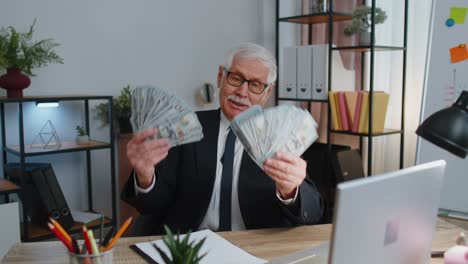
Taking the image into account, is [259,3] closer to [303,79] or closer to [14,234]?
[303,79]

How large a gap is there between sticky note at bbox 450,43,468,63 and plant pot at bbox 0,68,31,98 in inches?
87.9

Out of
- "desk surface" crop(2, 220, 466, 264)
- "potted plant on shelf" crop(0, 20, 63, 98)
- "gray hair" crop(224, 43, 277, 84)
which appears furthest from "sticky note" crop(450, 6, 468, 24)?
"potted plant on shelf" crop(0, 20, 63, 98)

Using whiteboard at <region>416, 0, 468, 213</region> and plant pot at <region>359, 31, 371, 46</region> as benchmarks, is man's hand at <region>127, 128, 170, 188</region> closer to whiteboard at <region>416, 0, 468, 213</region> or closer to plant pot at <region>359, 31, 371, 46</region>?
whiteboard at <region>416, 0, 468, 213</region>

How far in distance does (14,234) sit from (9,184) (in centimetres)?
25

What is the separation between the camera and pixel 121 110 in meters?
2.98

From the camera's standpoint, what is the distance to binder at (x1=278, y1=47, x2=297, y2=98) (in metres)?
3.37

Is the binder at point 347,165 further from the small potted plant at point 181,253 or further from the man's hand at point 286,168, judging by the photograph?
the small potted plant at point 181,253

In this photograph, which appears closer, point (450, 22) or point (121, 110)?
point (450, 22)

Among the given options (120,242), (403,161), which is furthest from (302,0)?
(120,242)

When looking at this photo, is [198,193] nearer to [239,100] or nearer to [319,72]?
[239,100]

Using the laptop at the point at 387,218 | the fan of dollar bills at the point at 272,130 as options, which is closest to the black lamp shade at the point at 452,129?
the laptop at the point at 387,218

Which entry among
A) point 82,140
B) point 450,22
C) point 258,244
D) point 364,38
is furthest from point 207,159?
point 364,38

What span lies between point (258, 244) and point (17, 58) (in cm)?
180

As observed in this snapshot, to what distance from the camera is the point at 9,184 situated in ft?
7.75
